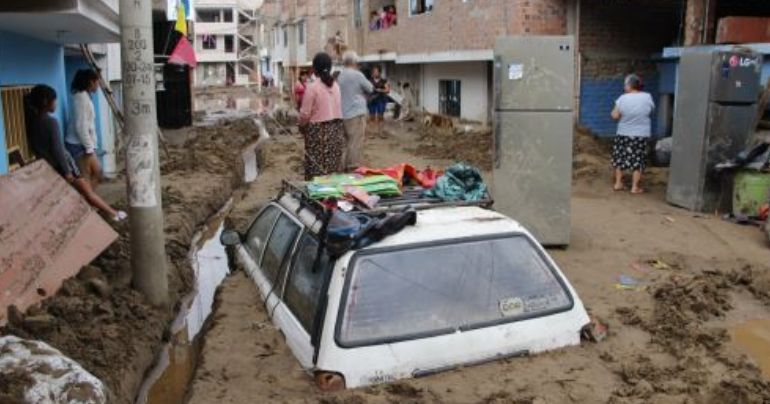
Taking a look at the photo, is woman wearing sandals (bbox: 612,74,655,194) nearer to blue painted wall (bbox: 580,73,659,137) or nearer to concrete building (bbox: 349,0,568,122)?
blue painted wall (bbox: 580,73,659,137)

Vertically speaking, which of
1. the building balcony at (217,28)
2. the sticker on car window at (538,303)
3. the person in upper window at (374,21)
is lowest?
the sticker on car window at (538,303)

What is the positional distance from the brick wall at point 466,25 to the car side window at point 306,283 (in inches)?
440

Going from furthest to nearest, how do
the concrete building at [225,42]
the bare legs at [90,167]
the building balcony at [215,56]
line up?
the concrete building at [225,42], the building balcony at [215,56], the bare legs at [90,167]

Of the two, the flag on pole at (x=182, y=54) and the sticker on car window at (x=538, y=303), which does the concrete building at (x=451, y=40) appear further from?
the sticker on car window at (x=538, y=303)

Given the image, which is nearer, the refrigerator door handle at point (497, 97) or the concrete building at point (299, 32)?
the refrigerator door handle at point (497, 97)

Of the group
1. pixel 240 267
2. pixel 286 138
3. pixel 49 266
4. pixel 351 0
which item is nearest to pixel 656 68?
pixel 286 138

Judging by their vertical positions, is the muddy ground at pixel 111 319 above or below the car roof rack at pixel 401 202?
below

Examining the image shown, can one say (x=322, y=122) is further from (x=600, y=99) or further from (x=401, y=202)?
(x=600, y=99)

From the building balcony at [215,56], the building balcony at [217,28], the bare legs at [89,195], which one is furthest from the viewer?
the building balcony at [215,56]

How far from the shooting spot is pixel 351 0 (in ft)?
98.8

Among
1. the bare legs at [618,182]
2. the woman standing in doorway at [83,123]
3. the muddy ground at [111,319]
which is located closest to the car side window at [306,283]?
the muddy ground at [111,319]

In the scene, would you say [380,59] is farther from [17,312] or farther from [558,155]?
[17,312]

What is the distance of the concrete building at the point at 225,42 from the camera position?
72.0m

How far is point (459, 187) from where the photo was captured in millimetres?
4879
